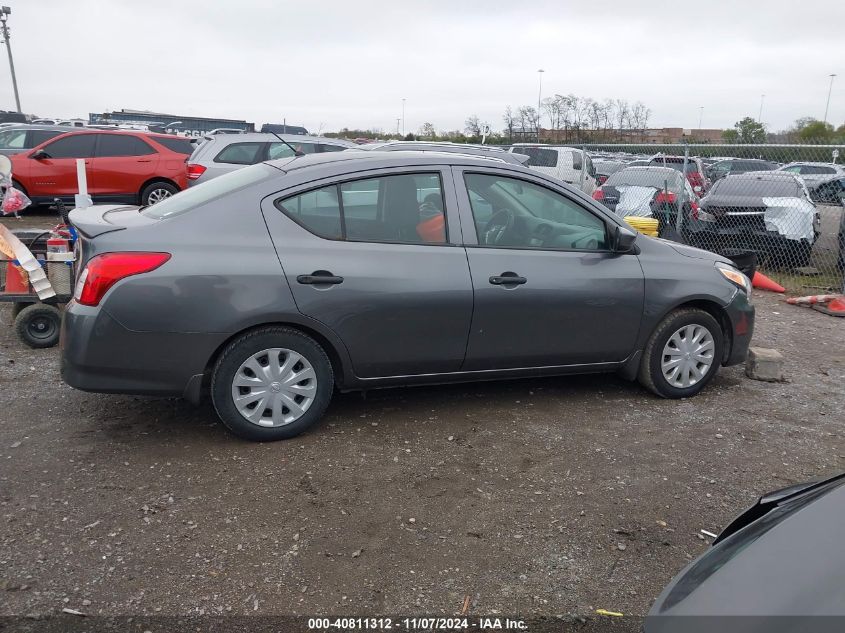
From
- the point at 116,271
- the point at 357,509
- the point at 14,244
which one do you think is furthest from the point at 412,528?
the point at 14,244

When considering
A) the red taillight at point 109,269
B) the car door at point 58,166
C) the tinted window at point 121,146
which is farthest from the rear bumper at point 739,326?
the car door at point 58,166

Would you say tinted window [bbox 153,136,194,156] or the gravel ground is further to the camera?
tinted window [bbox 153,136,194,156]

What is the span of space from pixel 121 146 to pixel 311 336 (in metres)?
11.6

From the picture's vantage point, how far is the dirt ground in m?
3.04

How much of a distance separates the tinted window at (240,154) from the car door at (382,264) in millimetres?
8761

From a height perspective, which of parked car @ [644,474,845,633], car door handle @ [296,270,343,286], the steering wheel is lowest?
parked car @ [644,474,845,633]

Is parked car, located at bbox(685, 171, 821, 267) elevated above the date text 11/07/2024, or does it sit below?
above

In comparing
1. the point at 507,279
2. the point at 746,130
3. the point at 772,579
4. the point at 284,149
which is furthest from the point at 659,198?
the point at 746,130

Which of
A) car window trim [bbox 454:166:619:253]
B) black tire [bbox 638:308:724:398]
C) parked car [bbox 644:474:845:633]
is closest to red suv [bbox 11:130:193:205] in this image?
car window trim [bbox 454:166:619:253]

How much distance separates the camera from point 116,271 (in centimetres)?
389

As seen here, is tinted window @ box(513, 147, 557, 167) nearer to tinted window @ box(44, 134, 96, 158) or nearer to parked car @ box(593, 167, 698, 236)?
parked car @ box(593, 167, 698, 236)

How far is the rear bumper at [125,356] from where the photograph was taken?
3.88 meters

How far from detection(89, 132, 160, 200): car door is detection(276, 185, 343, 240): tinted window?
1105 centimetres

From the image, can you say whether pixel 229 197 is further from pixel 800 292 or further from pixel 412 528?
pixel 800 292
